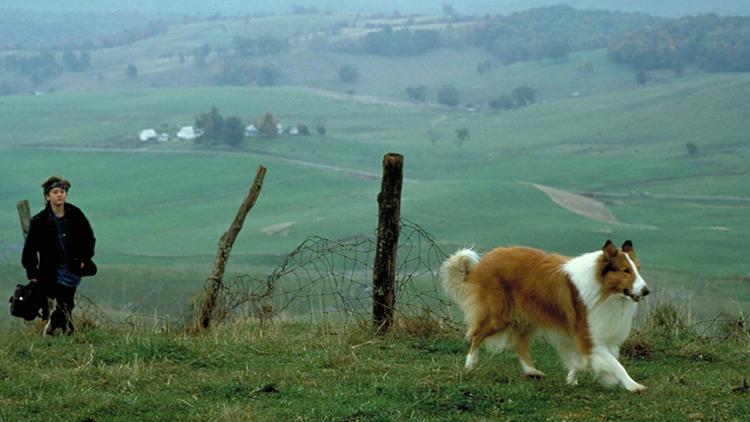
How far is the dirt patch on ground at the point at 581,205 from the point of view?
82.4 meters

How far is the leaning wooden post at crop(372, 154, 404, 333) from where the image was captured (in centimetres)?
1212

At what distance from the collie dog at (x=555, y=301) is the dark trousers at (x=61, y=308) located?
410 cm

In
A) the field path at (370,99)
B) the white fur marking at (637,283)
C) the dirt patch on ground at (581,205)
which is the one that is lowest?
the dirt patch on ground at (581,205)

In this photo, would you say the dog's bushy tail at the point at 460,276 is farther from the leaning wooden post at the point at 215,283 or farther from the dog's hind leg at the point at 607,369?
the leaning wooden post at the point at 215,283

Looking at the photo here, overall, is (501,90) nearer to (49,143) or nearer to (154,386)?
(49,143)

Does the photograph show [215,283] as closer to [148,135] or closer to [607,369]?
[607,369]

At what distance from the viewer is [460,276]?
1052cm

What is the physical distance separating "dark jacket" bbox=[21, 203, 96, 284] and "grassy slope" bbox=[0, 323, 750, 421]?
2.42 ft

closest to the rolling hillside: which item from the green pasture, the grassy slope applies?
the green pasture

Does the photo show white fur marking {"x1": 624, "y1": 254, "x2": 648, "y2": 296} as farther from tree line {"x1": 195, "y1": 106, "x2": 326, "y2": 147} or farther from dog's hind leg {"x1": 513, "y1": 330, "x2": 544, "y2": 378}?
tree line {"x1": 195, "y1": 106, "x2": 326, "y2": 147}

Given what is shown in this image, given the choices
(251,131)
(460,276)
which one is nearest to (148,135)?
(251,131)

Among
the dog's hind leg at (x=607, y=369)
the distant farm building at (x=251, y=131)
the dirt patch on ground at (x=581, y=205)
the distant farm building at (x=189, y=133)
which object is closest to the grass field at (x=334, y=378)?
the dog's hind leg at (x=607, y=369)

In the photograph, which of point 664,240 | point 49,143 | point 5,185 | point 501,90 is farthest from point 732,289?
point 501,90

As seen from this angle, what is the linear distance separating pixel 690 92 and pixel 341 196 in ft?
242
